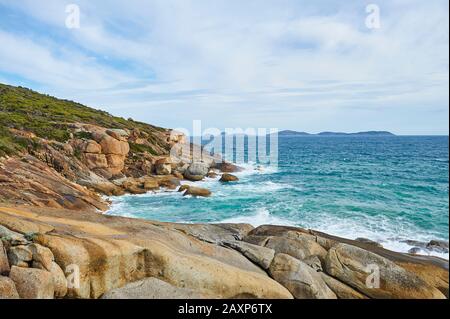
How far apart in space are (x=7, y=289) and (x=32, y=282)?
497 mm

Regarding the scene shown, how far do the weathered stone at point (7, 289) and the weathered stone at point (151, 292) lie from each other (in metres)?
1.95

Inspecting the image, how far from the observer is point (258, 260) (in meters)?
11.6

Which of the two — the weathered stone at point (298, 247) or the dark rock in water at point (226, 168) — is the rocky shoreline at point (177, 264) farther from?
the dark rock in water at point (226, 168)

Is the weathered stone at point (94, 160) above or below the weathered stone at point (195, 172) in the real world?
above

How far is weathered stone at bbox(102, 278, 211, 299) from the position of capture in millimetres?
7746

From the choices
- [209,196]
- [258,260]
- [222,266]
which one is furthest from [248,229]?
[209,196]

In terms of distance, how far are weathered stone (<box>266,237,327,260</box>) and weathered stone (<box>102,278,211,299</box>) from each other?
6734 millimetres

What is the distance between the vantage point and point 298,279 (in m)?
10.5

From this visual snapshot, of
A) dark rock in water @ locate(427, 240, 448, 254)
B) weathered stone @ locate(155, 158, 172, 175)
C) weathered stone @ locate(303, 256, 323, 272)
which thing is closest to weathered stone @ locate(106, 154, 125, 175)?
weathered stone @ locate(155, 158, 172, 175)

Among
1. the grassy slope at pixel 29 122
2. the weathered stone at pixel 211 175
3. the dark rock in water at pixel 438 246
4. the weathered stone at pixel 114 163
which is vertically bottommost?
the dark rock in water at pixel 438 246

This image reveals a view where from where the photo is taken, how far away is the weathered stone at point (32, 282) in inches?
278

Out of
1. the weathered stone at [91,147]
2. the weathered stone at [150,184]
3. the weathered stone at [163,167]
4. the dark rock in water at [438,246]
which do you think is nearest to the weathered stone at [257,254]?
the dark rock in water at [438,246]

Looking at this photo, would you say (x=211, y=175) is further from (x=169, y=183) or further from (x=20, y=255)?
(x=20, y=255)
